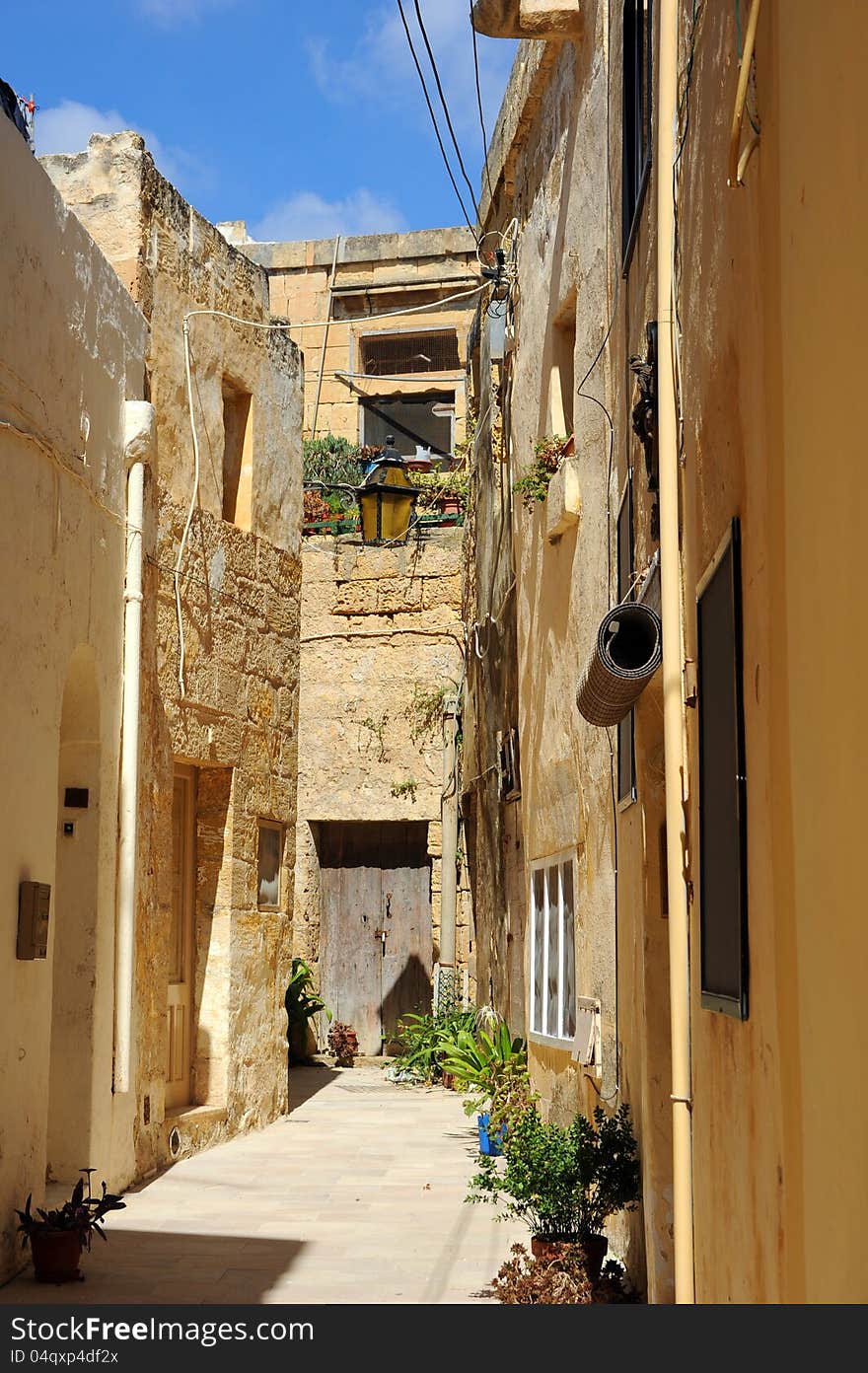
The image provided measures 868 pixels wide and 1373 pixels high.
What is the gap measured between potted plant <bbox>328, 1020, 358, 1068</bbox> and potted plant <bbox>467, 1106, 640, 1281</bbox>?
29.0 ft

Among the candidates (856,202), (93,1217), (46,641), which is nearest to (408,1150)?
(93,1217)

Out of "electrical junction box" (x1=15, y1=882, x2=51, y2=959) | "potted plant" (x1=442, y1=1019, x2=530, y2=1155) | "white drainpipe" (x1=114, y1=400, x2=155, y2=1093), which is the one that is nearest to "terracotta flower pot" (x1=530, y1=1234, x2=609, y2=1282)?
"electrical junction box" (x1=15, y1=882, x2=51, y2=959)

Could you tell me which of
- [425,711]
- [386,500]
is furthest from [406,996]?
[386,500]

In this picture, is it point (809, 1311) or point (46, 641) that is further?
point (46, 641)

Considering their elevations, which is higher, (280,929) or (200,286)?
(200,286)

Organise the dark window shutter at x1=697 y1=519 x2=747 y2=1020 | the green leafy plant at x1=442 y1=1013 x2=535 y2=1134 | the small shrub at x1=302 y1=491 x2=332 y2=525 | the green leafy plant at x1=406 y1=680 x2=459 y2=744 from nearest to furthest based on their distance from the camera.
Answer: the dark window shutter at x1=697 y1=519 x2=747 y2=1020 < the green leafy plant at x1=442 y1=1013 x2=535 y2=1134 < the green leafy plant at x1=406 y1=680 x2=459 y2=744 < the small shrub at x1=302 y1=491 x2=332 y2=525

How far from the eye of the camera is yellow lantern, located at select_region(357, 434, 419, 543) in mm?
11211

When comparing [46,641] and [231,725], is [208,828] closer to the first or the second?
[231,725]

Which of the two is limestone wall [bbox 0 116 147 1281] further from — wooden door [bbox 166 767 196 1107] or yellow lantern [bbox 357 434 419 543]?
yellow lantern [bbox 357 434 419 543]

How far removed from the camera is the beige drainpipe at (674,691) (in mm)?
3863

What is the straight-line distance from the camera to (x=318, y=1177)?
27.2ft

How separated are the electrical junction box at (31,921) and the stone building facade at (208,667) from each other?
1817mm

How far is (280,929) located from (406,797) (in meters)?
4.45

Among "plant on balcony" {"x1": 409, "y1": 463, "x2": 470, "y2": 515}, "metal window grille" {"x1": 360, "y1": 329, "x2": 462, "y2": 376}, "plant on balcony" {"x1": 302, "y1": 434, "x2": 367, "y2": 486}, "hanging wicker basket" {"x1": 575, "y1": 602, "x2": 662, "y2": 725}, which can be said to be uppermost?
"metal window grille" {"x1": 360, "y1": 329, "x2": 462, "y2": 376}
